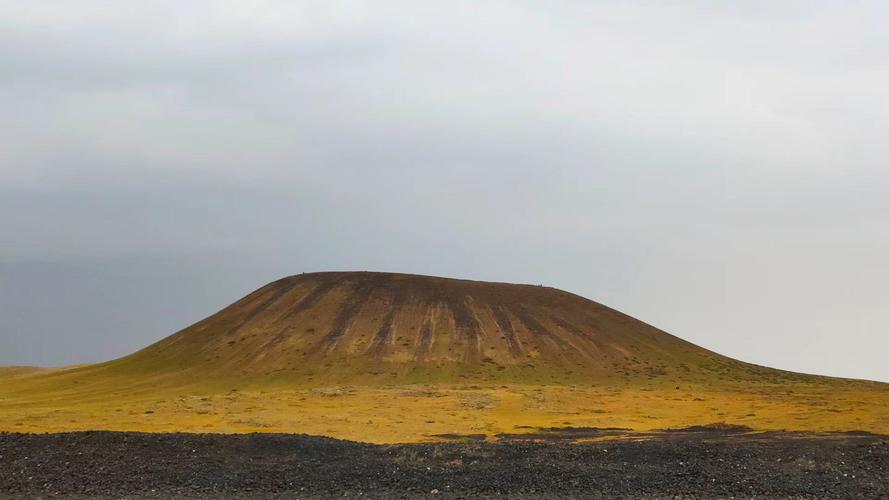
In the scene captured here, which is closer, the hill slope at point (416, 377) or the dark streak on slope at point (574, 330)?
the hill slope at point (416, 377)

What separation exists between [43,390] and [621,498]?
61.5 metres

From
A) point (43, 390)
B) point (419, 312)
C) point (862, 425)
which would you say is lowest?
point (43, 390)

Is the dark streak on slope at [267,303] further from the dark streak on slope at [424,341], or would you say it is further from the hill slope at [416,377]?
the dark streak on slope at [424,341]

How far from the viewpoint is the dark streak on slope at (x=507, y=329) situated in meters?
81.9

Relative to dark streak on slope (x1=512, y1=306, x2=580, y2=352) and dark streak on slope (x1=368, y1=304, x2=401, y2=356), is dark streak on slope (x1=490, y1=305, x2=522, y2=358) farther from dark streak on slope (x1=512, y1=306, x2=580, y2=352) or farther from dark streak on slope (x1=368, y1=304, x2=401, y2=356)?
dark streak on slope (x1=368, y1=304, x2=401, y2=356)

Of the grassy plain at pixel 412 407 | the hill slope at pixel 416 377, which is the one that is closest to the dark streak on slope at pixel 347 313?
the hill slope at pixel 416 377

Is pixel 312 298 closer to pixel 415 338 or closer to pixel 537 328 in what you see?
pixel 415 338

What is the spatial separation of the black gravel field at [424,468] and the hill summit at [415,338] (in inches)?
1679

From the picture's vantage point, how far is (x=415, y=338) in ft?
275

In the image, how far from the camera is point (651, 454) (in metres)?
25.6

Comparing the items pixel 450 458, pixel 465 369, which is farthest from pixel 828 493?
pixel 465 369

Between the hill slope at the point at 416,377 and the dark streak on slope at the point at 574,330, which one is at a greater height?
the dark streak on slope at the point at 574,330

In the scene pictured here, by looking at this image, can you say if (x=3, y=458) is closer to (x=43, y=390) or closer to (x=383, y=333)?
(x=43, y=390)

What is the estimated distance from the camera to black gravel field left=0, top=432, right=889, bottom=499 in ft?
72.5
